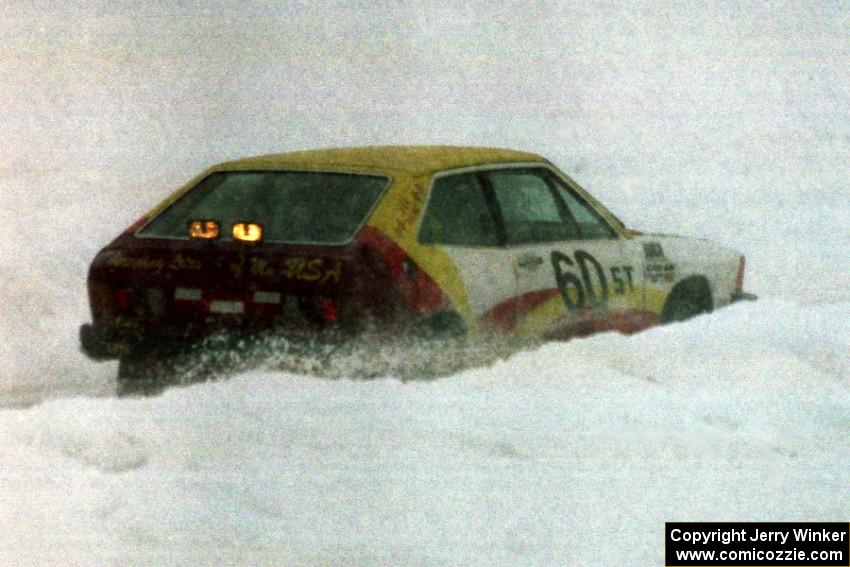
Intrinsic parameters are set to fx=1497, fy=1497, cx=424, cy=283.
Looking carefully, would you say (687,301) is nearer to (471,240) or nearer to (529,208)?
(529,208)

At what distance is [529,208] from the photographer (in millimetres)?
6918

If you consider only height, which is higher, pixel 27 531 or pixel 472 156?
pixel 472 156

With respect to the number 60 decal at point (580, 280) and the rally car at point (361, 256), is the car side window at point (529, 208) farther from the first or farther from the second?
the number 60 decal at point (580, 280)

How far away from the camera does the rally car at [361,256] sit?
587 cm

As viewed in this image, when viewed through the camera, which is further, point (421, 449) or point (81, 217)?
point (81, 217)

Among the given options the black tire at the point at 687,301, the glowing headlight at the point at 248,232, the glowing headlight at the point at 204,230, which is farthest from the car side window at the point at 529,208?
the glowing headlight at the point at 204,230

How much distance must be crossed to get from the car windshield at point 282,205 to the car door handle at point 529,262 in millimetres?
759

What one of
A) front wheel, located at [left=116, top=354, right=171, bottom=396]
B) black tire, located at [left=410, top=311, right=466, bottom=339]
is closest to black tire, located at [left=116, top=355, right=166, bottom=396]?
front wheel, located at [left=116, top=354, right=171, bottom=396]

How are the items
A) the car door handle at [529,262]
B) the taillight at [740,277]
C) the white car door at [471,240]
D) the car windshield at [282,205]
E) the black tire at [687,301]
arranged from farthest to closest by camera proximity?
1. the taillight at [740,277]
2. the black tire at [687,301]
3. the car door handle at [529,262]
4. the white car door at [471,240]
5. the car windshield at [282,205]

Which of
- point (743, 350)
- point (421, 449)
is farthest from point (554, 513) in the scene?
point (743, 350)

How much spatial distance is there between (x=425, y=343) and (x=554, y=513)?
1.08 meters

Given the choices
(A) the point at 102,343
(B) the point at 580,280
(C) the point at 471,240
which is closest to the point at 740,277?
(B) the point at 580,280

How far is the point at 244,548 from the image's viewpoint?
5004 millimetres

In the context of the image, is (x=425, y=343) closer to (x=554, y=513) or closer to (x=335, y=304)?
(x=335, y=304)
